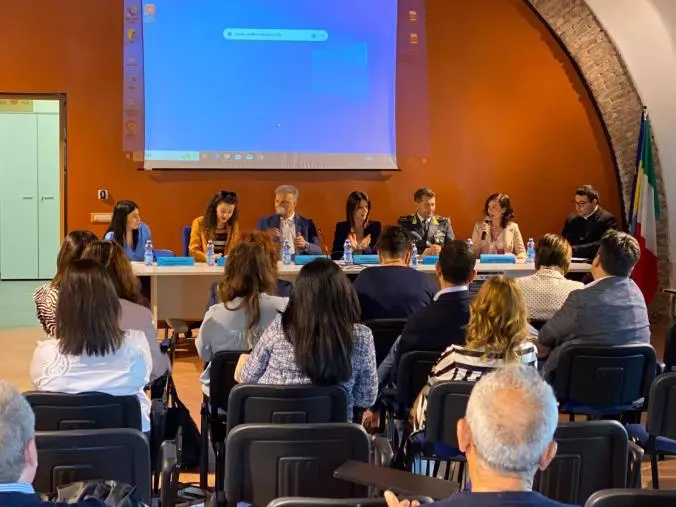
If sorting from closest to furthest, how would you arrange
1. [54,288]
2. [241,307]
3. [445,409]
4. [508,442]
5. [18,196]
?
[508,442], [445,409], [241,307], [54,288], [18,196]

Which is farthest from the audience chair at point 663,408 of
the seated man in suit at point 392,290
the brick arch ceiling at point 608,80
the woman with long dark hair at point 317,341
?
the brick arch ceiling at point 608,80

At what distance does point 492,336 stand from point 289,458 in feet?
2.99

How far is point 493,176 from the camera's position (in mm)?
8180

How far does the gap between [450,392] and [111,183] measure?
17.8 ft

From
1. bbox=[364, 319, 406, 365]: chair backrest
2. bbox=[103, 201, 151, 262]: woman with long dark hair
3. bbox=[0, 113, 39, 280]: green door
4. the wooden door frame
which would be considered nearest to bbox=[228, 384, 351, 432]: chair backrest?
bbox=[364, 319, 406, 365]: chair backrest

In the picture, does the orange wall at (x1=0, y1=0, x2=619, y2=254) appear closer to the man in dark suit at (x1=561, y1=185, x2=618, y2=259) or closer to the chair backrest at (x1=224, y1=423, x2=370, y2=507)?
the man in dark suit at (x1=561, y1=185, x2=618, y2=259)

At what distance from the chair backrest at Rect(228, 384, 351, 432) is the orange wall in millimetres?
5124

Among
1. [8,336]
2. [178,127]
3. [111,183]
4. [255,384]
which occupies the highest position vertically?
[178,127]

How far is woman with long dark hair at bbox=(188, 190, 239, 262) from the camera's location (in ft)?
20.1

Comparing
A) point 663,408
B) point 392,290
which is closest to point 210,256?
point 392,290

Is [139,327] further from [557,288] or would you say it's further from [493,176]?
[493,176]

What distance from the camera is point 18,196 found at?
10.6 m

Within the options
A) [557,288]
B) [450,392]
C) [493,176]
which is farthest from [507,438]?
[493,176]

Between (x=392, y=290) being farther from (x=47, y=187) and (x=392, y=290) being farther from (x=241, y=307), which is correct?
(x=47, y=187)
